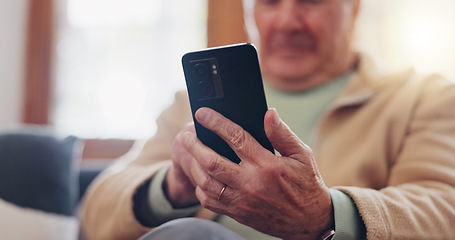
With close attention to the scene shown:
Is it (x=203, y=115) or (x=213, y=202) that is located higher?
(x=203, y=115)

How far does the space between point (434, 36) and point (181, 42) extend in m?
1.18

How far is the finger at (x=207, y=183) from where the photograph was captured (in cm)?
52

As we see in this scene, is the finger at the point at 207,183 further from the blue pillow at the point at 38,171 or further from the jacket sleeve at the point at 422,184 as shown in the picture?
the blue pillow at the point at 38,171

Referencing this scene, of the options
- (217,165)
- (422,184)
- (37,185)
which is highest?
(217,165)

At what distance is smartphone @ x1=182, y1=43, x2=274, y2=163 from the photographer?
0.52 m

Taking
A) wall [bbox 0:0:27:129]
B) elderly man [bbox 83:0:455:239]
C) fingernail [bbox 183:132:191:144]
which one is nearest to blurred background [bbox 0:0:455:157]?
wall [bbox 0:0:27:129]

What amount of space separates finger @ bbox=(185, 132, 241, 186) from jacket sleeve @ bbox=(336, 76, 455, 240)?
0.56ft

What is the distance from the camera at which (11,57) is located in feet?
7.25

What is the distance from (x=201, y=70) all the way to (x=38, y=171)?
2.24ft

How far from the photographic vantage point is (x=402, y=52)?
6.83 ft

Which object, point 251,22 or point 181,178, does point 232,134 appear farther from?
point 251,22

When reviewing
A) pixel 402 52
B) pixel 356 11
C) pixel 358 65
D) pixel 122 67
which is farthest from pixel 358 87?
pixel 122 67

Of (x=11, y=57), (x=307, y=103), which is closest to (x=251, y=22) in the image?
(x=307, y=103)

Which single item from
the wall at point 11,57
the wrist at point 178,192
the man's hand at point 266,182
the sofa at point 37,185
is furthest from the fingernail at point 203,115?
the wall at point 11,57
